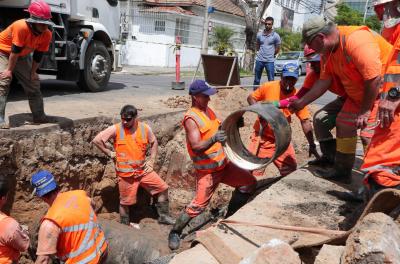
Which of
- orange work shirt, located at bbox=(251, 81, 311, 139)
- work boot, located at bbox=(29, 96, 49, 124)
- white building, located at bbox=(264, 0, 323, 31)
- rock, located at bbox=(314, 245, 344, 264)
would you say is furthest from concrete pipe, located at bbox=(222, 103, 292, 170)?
white building, located at bbox=(264, 0, 323, 31)

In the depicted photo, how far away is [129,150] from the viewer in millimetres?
5461

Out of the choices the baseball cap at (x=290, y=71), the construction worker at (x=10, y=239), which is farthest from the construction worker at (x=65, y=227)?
the baseball cap at (x=290, y=71)

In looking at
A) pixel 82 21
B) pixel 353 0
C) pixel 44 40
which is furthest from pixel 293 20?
pixel 44 40

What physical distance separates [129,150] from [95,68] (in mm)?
3821

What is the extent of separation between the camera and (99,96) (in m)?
8.45

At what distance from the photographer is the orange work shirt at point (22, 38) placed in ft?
16.0

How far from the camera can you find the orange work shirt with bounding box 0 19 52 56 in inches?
192

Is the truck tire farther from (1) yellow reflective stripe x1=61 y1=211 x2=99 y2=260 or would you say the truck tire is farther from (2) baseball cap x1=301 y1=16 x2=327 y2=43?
(2) baseball cap x1=301 y1=16 x2=327 y2=43

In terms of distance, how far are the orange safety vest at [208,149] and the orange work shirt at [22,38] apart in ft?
7.43

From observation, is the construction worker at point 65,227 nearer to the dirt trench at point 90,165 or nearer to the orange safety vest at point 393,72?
the dirt trench at point 90,165

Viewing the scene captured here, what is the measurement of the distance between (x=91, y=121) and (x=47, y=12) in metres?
1.90

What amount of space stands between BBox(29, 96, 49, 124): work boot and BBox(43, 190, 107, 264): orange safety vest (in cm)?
224

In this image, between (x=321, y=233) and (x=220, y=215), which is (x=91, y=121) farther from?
(x=321, y=233)

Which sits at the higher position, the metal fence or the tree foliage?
the tree foliage
